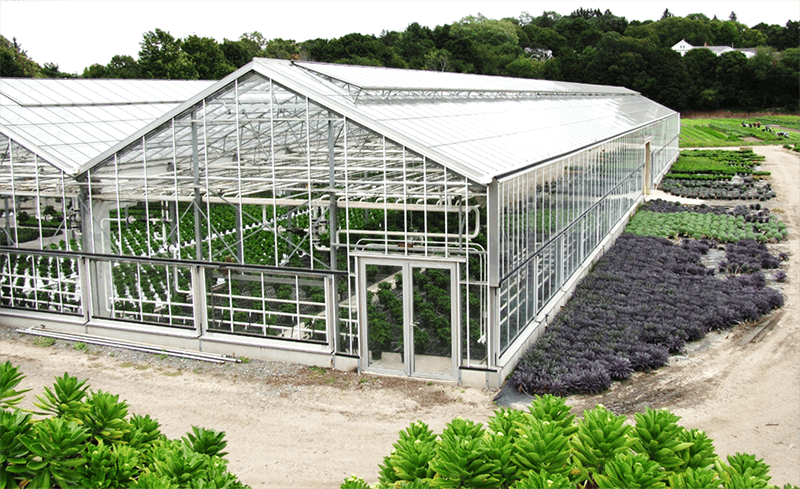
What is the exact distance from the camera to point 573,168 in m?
20.4

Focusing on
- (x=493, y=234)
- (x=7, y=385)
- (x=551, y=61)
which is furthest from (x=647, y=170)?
(x=551, y=61)

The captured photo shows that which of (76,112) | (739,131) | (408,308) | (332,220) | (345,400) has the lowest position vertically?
(345,400)

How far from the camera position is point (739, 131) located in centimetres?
7506

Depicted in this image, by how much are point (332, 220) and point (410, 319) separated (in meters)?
2.79

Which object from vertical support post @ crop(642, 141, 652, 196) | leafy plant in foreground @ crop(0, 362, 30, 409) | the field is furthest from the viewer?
the field

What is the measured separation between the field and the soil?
5505cm

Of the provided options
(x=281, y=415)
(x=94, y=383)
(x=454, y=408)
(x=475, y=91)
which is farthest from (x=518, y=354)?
(x=475, y=91)

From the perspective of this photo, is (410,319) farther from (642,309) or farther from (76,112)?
(76,112)

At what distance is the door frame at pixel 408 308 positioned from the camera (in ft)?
45.4

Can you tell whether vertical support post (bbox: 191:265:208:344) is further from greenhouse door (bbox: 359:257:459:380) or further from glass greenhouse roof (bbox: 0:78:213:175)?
glass greenhouse roof (bbox: 0:78:213:175)

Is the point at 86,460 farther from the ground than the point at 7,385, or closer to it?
closer to it

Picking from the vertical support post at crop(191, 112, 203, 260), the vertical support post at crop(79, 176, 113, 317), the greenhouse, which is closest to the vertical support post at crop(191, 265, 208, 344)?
the greenhouse

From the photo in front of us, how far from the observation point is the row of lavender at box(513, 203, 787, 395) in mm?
14469

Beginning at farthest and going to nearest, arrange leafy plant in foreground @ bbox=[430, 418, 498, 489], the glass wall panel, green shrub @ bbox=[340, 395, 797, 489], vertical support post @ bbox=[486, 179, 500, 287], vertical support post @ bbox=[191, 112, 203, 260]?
vertical support post @ bbox=[191, 112, 203, 260]
the glass wall panel
vertical support post @ bbox=[486, 179, 500, 287]
leafy plant in foreground @ bbox=[430, 418, 498, 489]
green shrub @ bbox=[340, 395, 797, 489]
